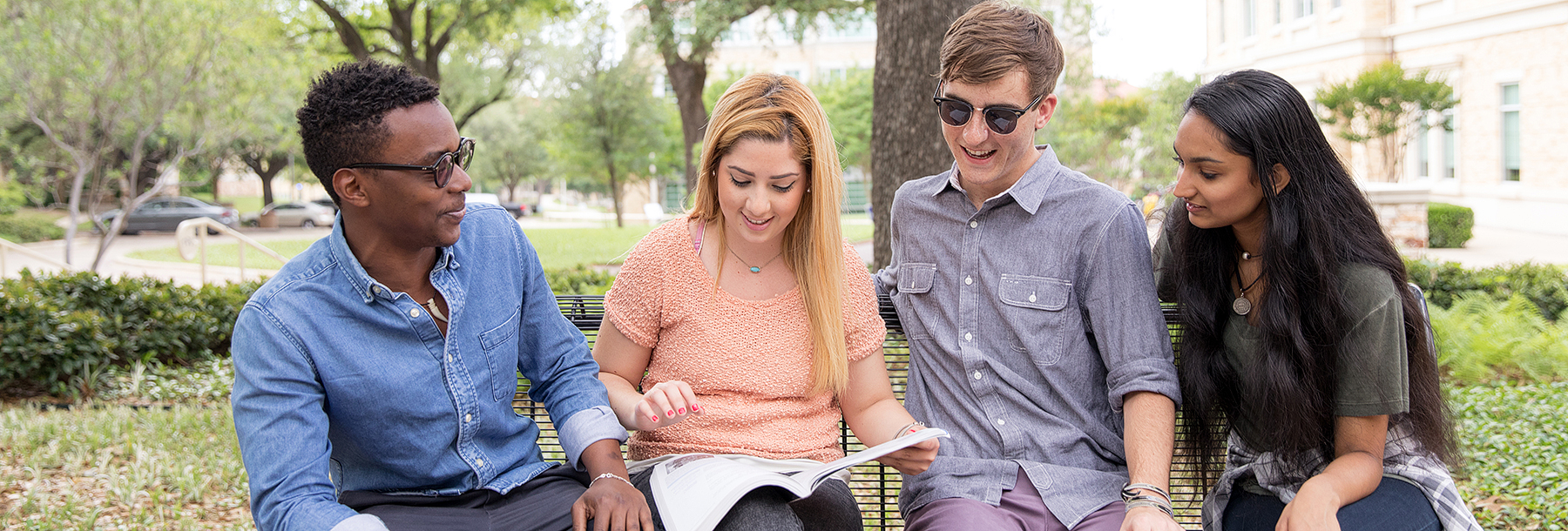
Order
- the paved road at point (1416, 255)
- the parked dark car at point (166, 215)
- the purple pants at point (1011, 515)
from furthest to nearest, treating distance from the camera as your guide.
Answer: 1. the parked dark car at point (166, 215)
2. the paved road at point (1416, 255)
3. the purple pants at point (1011, 515)

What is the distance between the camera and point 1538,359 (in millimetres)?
6262

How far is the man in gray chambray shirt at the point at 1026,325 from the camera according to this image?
242 cm

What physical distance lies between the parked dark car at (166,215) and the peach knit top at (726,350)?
32870 millimetres

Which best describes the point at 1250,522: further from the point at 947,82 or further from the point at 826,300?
the point at 947,82

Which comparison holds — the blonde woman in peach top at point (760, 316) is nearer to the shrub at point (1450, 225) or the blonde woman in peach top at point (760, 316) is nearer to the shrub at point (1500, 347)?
Result: the shrub at point (1500, 347)

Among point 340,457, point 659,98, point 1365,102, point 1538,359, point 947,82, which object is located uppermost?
point 659,98

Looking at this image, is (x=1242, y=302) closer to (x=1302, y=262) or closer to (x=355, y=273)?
(x=1302, y=262)

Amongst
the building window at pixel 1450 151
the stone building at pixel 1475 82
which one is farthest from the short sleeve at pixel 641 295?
the building window at pixel 1450 151

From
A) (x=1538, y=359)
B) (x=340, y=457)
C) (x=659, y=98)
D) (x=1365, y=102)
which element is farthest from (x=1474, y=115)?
(x=340, y=457)

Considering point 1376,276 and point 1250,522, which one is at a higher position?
point 1376,276

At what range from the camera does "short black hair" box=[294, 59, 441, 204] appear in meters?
2.13

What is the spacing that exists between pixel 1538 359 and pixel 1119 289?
5.54 metres

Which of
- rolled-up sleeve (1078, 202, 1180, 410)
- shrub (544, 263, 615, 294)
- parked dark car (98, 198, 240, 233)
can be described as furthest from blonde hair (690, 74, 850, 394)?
parked dark car (98, 198, 240, 233)

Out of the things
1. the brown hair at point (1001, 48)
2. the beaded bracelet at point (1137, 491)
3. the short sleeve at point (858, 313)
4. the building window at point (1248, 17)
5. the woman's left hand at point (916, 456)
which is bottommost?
the beaded bracelet at point (1137, 491)
